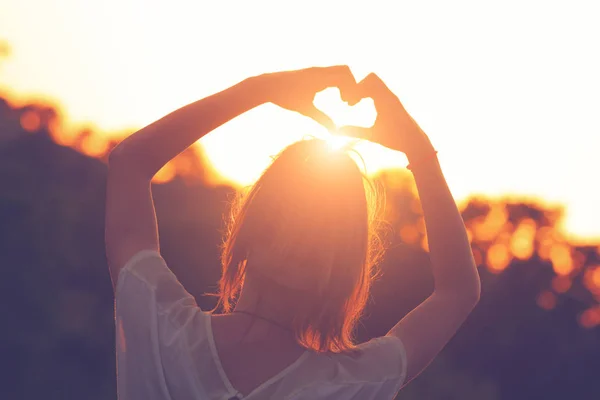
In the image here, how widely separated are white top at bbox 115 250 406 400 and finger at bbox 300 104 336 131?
490 millimetres

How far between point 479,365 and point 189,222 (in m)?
15.8

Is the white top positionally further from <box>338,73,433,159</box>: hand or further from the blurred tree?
the blurred tree

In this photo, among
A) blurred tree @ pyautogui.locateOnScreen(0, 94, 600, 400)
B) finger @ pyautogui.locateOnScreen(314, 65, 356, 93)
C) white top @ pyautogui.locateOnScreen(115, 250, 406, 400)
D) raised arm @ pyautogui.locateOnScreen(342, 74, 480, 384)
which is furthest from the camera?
blurred tree @ pyautogui.locateOnScreen(0, 94, 600, 400)

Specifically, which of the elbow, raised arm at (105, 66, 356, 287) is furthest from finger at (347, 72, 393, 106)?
the elbow

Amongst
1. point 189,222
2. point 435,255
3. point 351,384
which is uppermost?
point 435,255

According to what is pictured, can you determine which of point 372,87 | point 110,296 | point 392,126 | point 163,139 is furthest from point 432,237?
point 110,296

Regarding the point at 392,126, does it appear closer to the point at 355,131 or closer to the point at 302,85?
the point at 355,131

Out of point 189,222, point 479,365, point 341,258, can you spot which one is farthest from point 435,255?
point 479,365

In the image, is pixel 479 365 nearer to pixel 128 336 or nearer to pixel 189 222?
pixel 189 222

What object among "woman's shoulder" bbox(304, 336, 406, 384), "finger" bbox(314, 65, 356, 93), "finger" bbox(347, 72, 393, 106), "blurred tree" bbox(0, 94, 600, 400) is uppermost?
"finger" bbox(314, 65, 356, 93)

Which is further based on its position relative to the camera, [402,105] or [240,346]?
[402,105]

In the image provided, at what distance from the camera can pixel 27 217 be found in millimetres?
38906

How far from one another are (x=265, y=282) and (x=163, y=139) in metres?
0.40

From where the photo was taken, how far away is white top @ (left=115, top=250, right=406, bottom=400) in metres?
2.07
